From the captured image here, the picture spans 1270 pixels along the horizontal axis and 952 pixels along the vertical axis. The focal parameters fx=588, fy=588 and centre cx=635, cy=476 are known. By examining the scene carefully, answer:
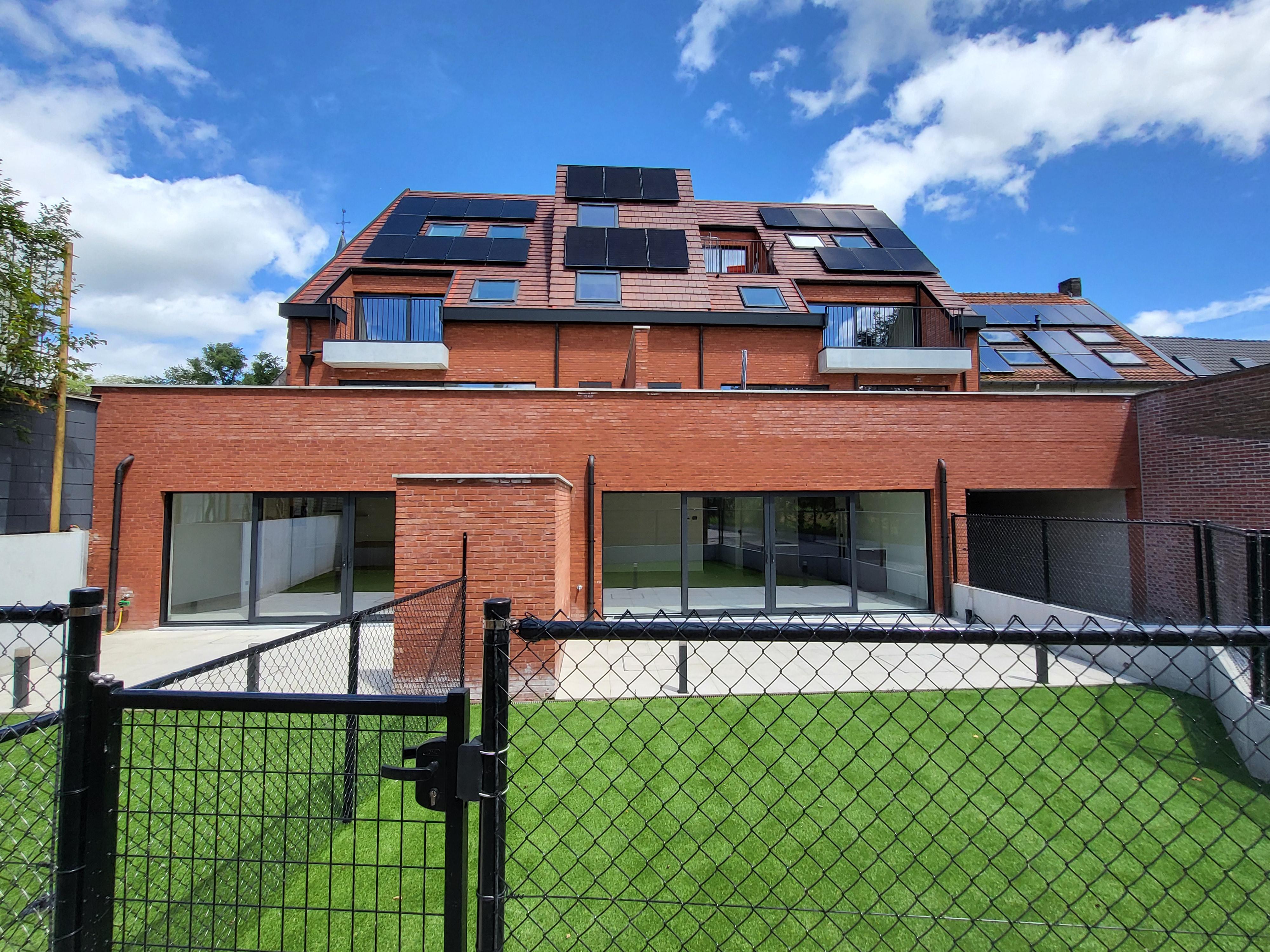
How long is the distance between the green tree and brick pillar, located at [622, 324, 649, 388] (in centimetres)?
791

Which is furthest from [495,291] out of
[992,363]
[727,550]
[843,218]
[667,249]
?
[992,363]

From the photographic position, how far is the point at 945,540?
1002cm

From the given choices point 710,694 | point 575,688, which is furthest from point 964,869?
point 575,688

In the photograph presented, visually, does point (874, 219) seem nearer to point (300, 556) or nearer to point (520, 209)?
point (520, 209)

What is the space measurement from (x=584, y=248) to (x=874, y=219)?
31.8 feet

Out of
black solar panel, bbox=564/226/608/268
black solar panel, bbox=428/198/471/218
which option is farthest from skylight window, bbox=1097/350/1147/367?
black solar panel, bbox=428/198/471/218

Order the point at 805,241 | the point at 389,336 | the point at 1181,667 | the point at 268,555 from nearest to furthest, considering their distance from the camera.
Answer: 1. the point at 1181,667
2. the point at 268,555
3. the point at 389,336
4. the point at 805,241

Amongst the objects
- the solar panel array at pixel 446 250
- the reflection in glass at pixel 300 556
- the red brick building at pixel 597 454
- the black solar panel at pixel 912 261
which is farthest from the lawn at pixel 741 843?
the black solar panel at pixel 912 261

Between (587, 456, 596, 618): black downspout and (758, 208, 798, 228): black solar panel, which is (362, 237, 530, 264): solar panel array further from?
(758, 208, 798, 228): black solar panel

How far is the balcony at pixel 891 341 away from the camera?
41.8 ft

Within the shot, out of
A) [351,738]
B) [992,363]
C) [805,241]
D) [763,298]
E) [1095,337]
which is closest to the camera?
[351,738]

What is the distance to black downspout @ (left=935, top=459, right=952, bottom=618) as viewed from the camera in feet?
32.6

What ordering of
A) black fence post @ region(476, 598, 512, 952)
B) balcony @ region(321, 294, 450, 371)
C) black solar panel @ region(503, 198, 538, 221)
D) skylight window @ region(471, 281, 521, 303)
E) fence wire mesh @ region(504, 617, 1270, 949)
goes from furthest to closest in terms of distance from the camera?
black solar panel @ region(503, 198, 538, 221)
skylight window @ region(471, 281, 521, 303)
balcony @ region(321, 294, 450, 371)
fence wire mesh @ region(504, 617, 1270, 949)
black fence post @ region(476, 598, 512, 952)

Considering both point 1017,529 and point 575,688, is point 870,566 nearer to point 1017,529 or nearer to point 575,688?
point 1017,529
